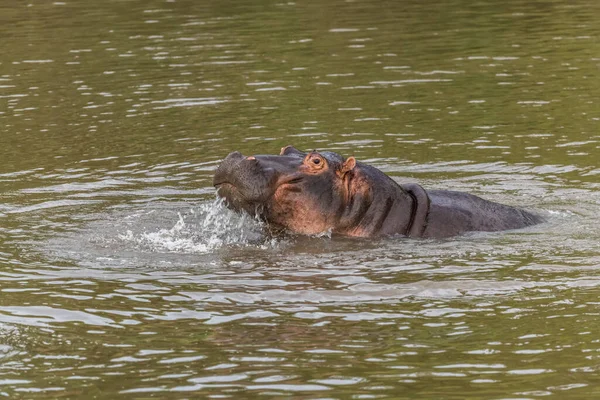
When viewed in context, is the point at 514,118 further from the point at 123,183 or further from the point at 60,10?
the point at 60,10

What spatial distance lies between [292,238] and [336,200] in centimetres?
49

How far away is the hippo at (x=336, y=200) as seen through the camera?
10945mm

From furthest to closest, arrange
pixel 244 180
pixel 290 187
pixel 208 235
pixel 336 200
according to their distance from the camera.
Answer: pixel 208 235, pixel 336 200, pixel 290 187, pixel 244 180

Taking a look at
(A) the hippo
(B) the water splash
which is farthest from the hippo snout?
(B) the water splash

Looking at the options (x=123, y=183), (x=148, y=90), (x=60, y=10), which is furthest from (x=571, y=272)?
(x=60, y=10)

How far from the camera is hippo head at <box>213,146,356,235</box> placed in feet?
35.7

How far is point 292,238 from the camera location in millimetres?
11422

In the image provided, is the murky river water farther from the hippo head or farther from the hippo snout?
the hippo snout

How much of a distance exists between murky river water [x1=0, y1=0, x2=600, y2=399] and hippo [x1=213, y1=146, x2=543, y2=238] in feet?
0.67

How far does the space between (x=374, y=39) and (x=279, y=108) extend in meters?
5.79

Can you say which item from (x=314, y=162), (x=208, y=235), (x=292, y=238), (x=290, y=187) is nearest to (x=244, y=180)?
(x=290, y=187)

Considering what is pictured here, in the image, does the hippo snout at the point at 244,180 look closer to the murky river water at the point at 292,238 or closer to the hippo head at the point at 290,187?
the hippo head at the point at 290,187

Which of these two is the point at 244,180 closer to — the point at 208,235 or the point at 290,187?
the point at 290,187

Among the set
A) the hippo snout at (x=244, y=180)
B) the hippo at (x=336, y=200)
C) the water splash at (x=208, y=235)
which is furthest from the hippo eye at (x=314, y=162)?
the water splash at (x=208, y=235)
